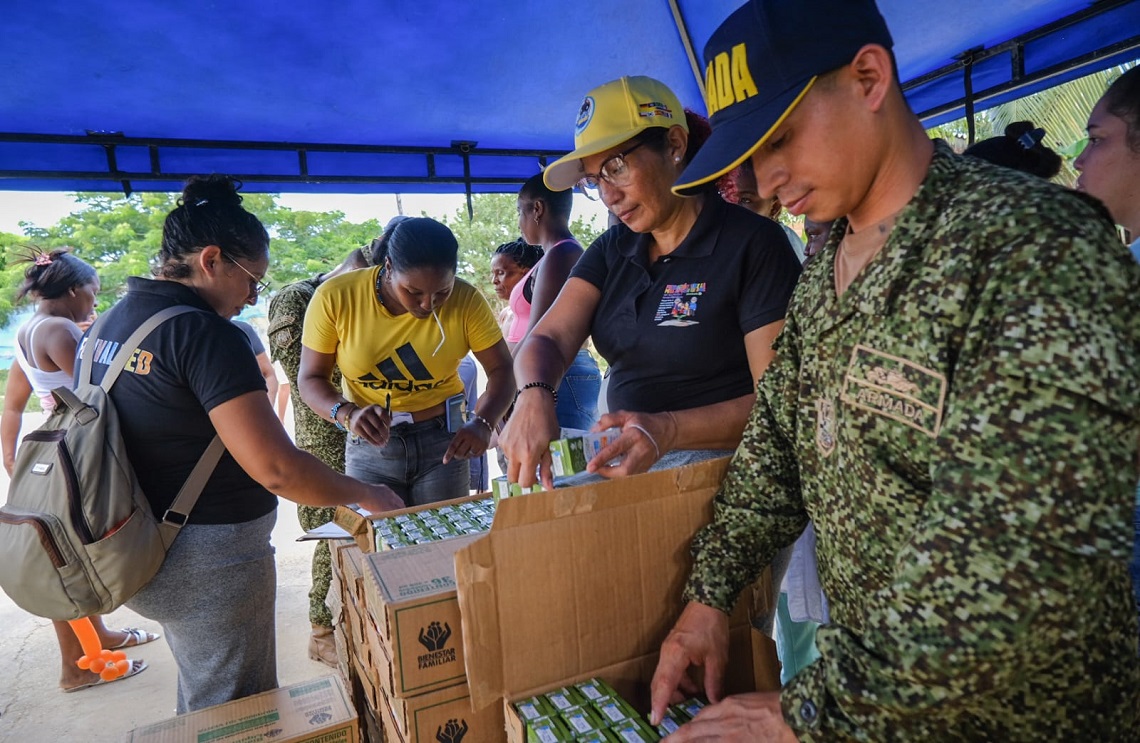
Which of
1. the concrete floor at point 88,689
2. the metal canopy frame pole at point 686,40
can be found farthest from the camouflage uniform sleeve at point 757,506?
the concrete floor at point 88,689

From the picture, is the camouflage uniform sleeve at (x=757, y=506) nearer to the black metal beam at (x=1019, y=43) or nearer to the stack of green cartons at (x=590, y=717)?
the stack of green cartons at (x=590, y=717)

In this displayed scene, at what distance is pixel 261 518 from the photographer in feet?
6.16

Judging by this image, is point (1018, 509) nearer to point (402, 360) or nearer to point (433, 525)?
point (433, 525)

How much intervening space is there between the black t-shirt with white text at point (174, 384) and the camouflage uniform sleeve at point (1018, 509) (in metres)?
1.50

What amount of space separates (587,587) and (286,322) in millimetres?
2851

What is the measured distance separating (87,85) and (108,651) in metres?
2.71

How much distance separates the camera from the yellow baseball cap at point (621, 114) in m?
1.51

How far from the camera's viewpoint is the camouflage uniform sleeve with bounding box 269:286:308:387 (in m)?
3.46

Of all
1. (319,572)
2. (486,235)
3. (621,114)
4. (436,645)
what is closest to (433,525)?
(436,645)

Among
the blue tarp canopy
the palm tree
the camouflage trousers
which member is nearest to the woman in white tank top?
the blue tarp canopy

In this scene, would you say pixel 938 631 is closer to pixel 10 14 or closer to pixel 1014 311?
pixel 1014 311

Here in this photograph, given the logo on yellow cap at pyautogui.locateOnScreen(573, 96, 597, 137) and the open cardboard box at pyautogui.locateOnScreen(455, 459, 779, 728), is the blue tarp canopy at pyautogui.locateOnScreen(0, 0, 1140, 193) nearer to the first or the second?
the logo on yellow cap at pyautogui.locateOnScreen(573, 96, 597, 137)

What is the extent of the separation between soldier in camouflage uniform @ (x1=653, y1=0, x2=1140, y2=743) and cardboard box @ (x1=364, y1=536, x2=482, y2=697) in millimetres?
354

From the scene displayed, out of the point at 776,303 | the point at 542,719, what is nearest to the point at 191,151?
the point at 776,303
